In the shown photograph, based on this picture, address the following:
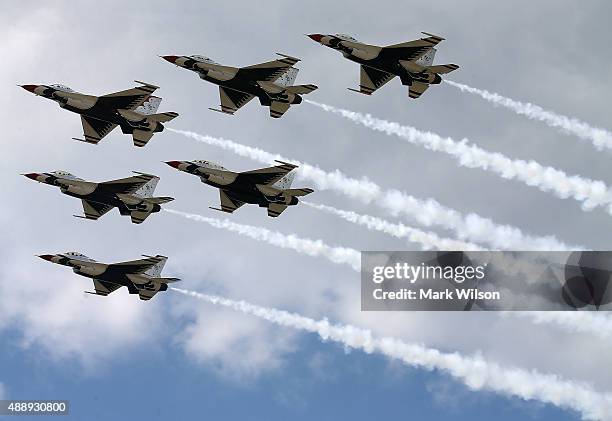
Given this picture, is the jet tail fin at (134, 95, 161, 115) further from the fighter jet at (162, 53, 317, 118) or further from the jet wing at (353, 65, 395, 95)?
the jet wing at (353, 65, 395, 95)

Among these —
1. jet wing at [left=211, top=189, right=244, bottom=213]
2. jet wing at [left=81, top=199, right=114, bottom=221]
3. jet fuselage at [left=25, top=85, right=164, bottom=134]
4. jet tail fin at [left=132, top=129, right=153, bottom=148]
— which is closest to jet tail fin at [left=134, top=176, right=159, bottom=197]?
jet tail fin at [left=132, top=129, right=153, bottom=148]

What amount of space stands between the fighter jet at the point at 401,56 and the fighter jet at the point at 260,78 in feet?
14.8

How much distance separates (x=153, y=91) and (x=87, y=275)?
2130cm

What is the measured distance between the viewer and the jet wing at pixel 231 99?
111875 millimetres

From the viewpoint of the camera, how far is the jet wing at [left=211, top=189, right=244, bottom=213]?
369 ft

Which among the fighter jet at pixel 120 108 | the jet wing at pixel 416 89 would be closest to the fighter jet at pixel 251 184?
the fighter jet at pixel 120 108

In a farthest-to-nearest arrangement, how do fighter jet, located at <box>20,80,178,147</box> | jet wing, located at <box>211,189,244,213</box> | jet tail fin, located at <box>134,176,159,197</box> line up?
1. jet tail fin, located at <box>134,176,159,197</box>
2. jet wing, located at <box>211,189,244,213</box>
3. fighter jet, located at <box>20,80,178,147</box>

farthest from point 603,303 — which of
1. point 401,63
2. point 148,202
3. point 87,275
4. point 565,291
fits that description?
point 87,275

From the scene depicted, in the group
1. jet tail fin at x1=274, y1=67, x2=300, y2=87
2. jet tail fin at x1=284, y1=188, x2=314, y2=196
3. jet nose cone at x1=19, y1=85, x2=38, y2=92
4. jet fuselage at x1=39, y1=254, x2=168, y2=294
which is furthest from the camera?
jet fuselage at x1=39, y1=254, x2=168, y2=294

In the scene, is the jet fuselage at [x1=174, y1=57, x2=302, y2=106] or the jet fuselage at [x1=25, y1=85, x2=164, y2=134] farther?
the jet fuselage at [x1=25, y1=85, x2=164, y2=134]

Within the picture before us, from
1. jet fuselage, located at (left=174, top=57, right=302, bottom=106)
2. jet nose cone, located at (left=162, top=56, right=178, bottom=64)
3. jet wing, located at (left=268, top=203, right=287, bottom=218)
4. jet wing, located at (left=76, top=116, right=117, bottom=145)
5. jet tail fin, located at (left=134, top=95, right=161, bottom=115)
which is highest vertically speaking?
jet nose cone, located at (left=162, top=56, right=178, bottom=64)

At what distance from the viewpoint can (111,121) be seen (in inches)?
4439

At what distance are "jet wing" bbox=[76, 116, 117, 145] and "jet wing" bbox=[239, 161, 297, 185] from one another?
50.7 ft

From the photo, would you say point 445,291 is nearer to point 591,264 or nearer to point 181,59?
point 591,264
